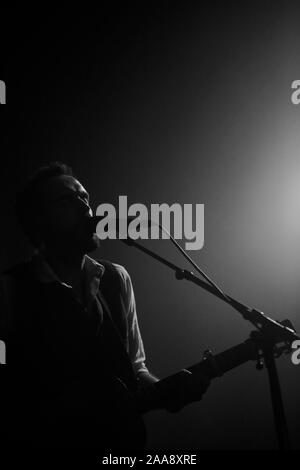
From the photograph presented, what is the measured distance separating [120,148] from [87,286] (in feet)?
2.51

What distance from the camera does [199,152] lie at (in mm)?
2193

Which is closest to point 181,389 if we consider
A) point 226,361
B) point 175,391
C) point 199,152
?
point 175,391

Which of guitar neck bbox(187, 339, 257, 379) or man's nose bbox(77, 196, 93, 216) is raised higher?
man's nose bbox(77, 196, 93, 216)

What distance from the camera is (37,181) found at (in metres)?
1.72

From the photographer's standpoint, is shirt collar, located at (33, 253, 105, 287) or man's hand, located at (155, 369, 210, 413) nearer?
man's hand, located at (155, 369, 210, 413)

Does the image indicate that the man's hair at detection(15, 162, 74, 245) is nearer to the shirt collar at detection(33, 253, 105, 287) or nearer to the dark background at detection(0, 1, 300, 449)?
the shirt collar at detection(33, 253, 105, 287)

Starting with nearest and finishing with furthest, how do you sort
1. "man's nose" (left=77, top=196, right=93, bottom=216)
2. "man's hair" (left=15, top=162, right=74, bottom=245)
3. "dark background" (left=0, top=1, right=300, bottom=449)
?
"man's nose" (left=77, top=196, right=93, bottom=216) < "man's hair" (left=15, top=162, right=74, bottom=245) < "dark background" (left=0, top=1, right=300, bottom=449)

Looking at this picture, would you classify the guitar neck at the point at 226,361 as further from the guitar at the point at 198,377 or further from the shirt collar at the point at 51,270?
the shirt collar at the point at 51,270

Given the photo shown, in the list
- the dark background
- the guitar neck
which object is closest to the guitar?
the guitar neck

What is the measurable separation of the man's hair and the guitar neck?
0.81m

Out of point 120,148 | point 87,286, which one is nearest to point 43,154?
point 120,148

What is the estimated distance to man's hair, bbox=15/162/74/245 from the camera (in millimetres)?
1710

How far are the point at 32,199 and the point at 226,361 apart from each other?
93cm

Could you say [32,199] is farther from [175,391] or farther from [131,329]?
[175,391]
